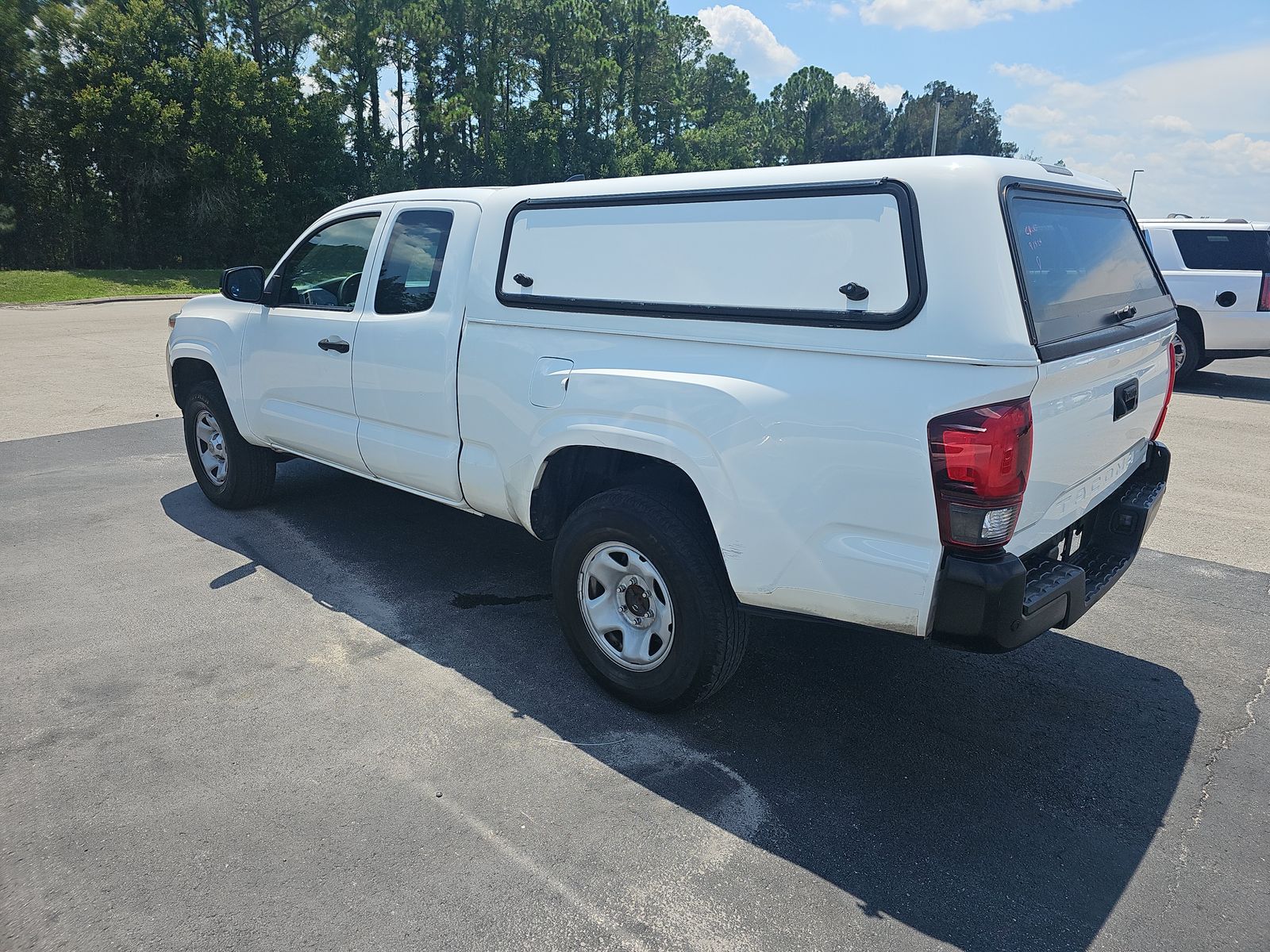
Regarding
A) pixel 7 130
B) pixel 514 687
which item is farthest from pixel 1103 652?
pixel 7 130

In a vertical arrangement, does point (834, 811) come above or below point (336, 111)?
below

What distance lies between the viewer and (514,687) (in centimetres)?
386

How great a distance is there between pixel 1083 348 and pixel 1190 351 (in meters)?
9.42

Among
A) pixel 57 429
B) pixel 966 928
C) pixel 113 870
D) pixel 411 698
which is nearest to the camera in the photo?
pixel 966 928

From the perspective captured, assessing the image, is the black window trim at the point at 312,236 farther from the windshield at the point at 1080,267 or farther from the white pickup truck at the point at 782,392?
the windshield at the point at 1080,267

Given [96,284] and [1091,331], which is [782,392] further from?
[96,284]

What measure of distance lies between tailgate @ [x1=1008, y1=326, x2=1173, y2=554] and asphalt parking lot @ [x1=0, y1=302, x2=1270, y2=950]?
95 centimetres

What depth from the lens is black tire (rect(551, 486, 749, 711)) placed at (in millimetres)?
3307

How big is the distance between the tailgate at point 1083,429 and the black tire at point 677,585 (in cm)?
102

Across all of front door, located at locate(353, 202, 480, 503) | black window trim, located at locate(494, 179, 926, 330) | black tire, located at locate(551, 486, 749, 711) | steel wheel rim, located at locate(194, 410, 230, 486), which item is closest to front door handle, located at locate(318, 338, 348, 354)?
front door, located at locate(353, 202, 480, 503)

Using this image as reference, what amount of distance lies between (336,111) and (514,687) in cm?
3824

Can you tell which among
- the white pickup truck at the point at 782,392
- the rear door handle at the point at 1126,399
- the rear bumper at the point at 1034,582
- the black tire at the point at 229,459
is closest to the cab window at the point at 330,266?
the white pickup truck at the point at 782,392

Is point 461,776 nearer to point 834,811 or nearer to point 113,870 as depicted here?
point 113,870

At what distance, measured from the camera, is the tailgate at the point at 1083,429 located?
2844 millimetres
